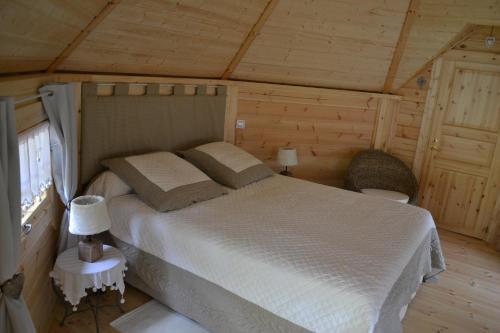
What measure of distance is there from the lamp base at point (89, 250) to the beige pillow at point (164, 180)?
1.56ft

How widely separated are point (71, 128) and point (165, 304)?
132cm

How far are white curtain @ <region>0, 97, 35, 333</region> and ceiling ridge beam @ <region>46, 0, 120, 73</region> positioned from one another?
39.4 inches

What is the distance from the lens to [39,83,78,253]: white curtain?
2385 millimetres

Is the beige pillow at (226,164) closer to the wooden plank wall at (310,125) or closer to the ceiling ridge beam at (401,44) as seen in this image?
the wooden plank wall at (310,125)

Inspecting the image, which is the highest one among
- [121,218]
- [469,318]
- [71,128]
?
[71,128]

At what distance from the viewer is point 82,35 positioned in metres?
2.46

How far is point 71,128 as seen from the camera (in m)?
2.54

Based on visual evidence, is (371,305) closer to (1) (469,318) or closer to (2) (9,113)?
(1) (469,318)

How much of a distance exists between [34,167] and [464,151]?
419 cm

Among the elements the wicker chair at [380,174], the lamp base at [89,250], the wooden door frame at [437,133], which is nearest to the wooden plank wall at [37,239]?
the lamp base at [89,250]

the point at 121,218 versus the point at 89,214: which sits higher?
the point at 89,214

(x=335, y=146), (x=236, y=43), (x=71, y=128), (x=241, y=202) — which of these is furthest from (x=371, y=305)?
(x=335, y=146)

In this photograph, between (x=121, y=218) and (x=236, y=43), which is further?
(x=236, y=43)

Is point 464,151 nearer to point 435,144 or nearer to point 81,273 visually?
point 435,144
